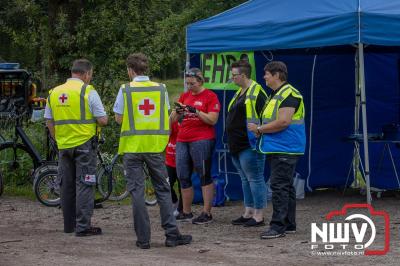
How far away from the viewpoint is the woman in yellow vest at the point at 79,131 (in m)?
8.20

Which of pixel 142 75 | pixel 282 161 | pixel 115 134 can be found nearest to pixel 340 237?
pixel 282 161

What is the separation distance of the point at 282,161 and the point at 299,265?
1.28m

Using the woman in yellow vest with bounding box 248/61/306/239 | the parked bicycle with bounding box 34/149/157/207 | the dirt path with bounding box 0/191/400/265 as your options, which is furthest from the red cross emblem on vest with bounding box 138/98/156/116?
the parked bicycle with bounding box 34/149/157/207

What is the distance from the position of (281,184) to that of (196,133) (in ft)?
4.37

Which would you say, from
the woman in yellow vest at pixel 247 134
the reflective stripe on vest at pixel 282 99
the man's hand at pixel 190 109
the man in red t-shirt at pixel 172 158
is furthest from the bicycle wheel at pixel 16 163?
the reflective stripe on vest at pixel 282 99

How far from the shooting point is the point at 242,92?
8.80 meters

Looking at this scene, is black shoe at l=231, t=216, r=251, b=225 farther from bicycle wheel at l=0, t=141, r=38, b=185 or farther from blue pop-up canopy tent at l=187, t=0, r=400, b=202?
bicycle wheel at l=0, t=141, r=38, b=185

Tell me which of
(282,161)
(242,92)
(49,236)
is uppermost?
(242,92)

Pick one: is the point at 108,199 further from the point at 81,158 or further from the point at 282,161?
the point at 282,161

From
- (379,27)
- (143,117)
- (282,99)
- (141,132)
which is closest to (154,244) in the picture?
(141,132)

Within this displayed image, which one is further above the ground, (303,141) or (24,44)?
(24,44)

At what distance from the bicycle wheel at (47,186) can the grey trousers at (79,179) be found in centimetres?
195

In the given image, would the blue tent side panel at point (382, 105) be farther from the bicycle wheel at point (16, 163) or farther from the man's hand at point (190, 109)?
the bicycle wheel at point (16, 163)

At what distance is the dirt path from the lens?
7.19m
